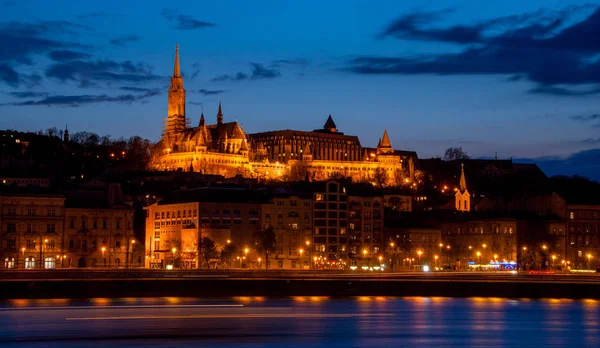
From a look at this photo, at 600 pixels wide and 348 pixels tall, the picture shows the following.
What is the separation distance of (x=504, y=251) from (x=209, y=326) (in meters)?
101

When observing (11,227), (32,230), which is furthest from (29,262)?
(11,227)

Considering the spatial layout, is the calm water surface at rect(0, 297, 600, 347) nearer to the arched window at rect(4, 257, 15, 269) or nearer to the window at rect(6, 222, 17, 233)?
the arched window at rect(4, 257, 15, 269)

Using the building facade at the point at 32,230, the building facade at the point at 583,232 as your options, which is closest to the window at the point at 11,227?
the building facade at the point at 32,230

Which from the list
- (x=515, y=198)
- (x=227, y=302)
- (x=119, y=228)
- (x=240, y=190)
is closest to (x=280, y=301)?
(x=227, y=302)

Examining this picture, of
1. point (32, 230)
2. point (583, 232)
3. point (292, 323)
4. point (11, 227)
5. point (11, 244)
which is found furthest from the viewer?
point (583, 232)

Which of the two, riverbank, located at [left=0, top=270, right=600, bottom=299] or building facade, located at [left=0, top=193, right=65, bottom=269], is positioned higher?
building facade, located at [left=0, top=193, right=65, bottom=269]

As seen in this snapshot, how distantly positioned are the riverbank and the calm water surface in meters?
5.12

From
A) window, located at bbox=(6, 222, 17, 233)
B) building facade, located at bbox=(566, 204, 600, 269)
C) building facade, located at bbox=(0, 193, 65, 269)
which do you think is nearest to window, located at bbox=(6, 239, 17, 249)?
building facade, located at bbox=(0, 193, 65, 269)

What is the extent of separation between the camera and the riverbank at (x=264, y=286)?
82.6m

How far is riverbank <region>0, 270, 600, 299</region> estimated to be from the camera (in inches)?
3253

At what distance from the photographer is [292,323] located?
61.0 m

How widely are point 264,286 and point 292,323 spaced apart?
26918mm

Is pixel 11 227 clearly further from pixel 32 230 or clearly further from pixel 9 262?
pixel 9 262

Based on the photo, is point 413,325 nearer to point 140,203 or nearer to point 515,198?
point 140,203
